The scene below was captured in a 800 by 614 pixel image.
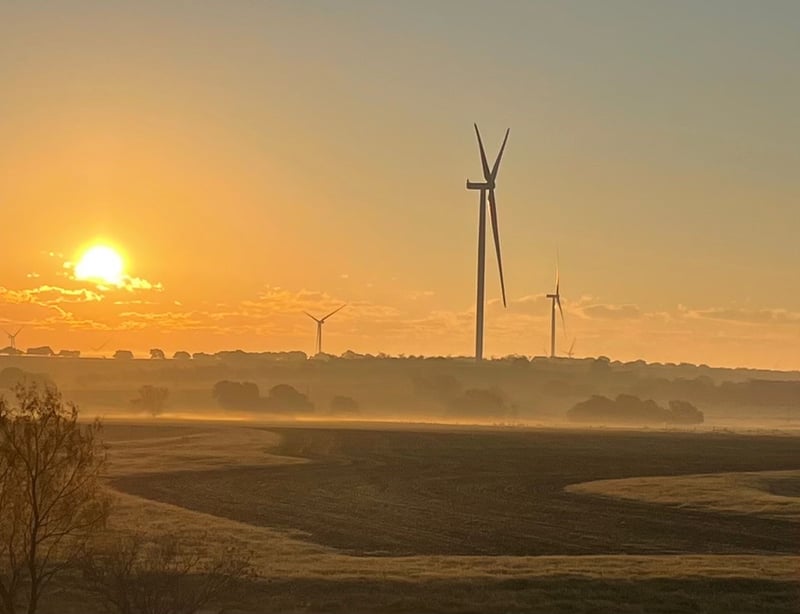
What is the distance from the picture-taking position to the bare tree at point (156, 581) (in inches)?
1193

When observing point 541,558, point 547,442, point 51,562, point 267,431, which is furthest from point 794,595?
point 267,431

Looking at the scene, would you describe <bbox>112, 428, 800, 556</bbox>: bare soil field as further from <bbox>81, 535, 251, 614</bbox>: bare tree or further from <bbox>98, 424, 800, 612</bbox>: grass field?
<bbox>81, 535, 251, 614</bbox>: bare tree

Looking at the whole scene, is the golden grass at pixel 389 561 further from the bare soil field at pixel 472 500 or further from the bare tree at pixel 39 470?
the bare tree at pixel 39 470

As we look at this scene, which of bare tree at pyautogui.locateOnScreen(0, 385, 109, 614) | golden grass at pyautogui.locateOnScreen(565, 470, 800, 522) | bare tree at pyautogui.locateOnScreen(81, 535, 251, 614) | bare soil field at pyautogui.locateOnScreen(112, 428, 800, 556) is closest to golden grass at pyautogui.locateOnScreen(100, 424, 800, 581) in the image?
bare soil field at pyautogui.locateOnScreen(112, 428, 800, 556)

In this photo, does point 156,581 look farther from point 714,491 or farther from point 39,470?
point 714,491

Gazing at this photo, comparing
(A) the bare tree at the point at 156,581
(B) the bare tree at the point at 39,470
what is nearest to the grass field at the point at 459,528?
(A) the bare tree at the point at 156,581

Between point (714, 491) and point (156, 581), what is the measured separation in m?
46.6

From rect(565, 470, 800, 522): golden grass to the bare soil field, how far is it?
178 centimetres

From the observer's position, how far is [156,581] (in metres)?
31.5

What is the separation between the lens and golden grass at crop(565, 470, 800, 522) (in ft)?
204

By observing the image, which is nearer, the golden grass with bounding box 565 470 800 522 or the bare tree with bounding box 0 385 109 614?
the bare tree with bounding box 0 385 109 614

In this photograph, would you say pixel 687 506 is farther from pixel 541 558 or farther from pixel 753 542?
pixel 541 558

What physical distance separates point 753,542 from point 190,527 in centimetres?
2357

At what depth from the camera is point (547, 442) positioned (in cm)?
12506
